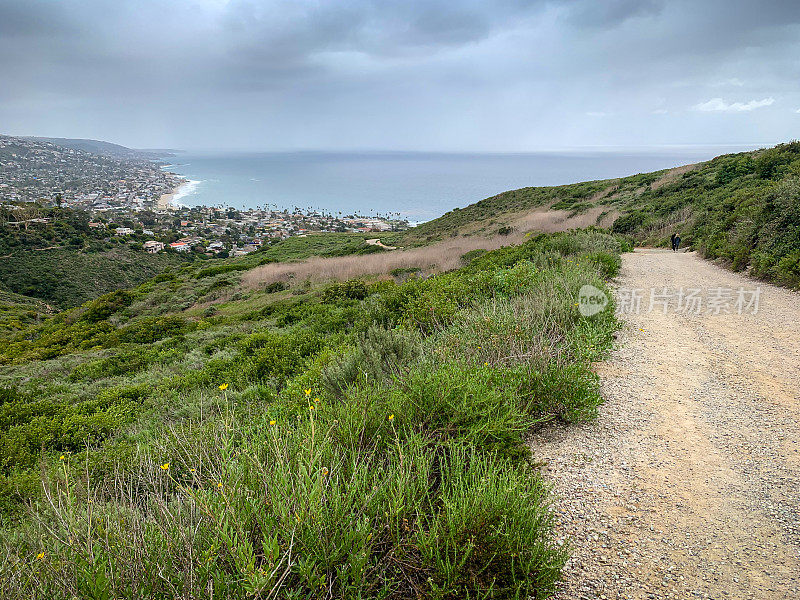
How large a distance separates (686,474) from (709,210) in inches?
812

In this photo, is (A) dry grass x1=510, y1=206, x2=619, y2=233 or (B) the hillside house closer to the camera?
(A) dry grass x1=510, y1=206, x2=619, y2=233

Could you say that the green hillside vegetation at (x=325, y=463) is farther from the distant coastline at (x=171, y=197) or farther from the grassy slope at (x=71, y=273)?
the distant coastline at (x=171, y=197)

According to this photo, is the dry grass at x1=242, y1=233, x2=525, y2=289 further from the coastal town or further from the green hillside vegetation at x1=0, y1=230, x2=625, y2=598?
the coastal town

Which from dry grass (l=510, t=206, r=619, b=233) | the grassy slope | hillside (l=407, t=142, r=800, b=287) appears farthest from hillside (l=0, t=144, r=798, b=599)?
the grassy slope

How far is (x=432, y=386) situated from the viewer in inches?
129

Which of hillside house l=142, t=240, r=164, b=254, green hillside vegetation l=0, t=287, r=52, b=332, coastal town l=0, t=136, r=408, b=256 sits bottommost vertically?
green hillside vegetation l=0, t=287, r=52, b=332

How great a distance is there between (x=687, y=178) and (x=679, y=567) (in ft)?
108

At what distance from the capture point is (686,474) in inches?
122

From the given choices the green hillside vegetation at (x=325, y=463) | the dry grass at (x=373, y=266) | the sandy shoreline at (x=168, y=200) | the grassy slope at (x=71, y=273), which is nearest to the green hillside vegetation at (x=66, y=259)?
the grassy slope at (x=71, y=273)

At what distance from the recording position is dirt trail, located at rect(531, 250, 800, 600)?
88.1 inches

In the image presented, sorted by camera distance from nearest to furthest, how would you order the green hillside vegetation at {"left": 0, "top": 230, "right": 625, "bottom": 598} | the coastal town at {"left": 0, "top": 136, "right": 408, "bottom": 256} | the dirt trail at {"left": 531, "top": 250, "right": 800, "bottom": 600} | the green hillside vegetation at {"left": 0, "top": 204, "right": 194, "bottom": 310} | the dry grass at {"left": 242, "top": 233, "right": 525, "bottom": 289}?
the green hillside vegetation at {"left": 0, "top": 230, "right": 625, "bottom": 598}, the dirt trail at {"left": 531, "top": 250, "right": 800, "bottom": 600}, the dry grass at {"left": 242, "top": 233, "right": 525, "bottom": 289}, the green hillside vegetation at {"left": 0, "top": 204, "right": 194, "bottom": 310}, the coastal town at {"left": 0, "top": 136, "right": 408, "bottom": 256}

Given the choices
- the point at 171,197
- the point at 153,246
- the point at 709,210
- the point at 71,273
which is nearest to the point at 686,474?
the point at 709,210

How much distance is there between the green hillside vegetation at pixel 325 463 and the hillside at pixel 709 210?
14.6 feet

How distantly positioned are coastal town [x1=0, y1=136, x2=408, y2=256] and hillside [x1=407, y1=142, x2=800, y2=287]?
3269 centimetres
